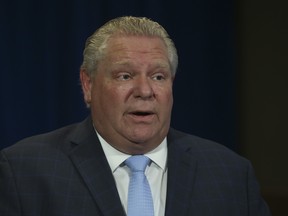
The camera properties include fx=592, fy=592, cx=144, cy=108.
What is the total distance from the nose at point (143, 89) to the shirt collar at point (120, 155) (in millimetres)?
172

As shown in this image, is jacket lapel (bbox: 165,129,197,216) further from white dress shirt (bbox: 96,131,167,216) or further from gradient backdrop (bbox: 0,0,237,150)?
gradient backdrop (bbox: 0,0,237,150)

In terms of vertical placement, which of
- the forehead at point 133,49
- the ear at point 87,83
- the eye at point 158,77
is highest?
the forehead at point 133,49

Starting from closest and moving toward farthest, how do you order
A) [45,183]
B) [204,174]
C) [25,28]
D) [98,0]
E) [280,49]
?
1. [45,183]
2. [204,174]
3. [25,28]
4. [98,0]
5. [280,49]

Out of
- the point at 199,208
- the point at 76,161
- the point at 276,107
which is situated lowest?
the point at 276,107

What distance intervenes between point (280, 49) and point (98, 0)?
1.01 m

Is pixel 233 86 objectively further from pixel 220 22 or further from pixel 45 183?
pixel 45 183

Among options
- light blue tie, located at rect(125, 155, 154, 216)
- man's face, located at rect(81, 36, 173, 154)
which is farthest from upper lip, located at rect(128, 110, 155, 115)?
light blue tie, located at rect(125, 155, 154, 216)

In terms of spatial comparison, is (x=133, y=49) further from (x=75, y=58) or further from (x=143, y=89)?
(x=75, y=58)

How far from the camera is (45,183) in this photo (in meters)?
1.43

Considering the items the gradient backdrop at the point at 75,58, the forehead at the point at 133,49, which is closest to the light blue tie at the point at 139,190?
the forehead at the point at 133,49

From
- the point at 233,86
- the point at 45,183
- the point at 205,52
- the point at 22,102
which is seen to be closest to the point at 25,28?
the point at 22,102

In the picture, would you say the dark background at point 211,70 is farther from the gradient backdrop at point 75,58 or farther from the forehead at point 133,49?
the forehead at point 133,49

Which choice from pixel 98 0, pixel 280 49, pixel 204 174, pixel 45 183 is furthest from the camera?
pixel 280 49

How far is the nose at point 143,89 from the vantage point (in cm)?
143
